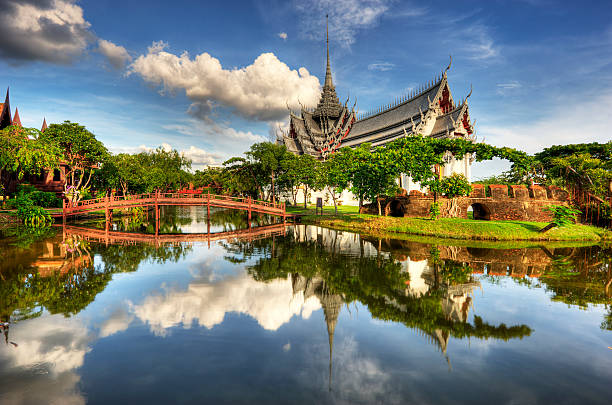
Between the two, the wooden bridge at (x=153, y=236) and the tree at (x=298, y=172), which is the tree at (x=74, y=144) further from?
the tree at (x=298, y=172)

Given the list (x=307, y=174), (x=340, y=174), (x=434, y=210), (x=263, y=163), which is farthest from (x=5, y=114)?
(x=434, y=210)

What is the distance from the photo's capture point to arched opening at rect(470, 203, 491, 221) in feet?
90.9

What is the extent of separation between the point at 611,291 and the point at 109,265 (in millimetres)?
20721

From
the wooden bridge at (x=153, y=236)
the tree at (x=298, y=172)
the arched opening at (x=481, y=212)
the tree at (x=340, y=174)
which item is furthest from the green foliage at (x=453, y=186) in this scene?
the tree at (x=298, y=172)

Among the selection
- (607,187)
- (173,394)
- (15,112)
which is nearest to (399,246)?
(173,394)

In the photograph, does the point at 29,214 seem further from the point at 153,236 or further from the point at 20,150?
the point at 153,236

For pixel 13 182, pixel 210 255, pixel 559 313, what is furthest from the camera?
pixel 13 182

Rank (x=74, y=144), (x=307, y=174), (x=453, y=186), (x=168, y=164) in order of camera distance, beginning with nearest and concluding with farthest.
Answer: (x=453, y=186), (x=74, y=144), (x=307, y=174), (x=168, y=164)

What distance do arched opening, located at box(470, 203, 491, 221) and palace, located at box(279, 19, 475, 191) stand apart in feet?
33.1

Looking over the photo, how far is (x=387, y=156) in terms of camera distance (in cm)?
2698

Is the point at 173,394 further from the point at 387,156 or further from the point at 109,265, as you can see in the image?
the point at 387,156

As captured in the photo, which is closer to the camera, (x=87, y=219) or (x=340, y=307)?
(x=340, y=307)

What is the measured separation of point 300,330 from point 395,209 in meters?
27.1

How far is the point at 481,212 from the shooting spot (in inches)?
1169
